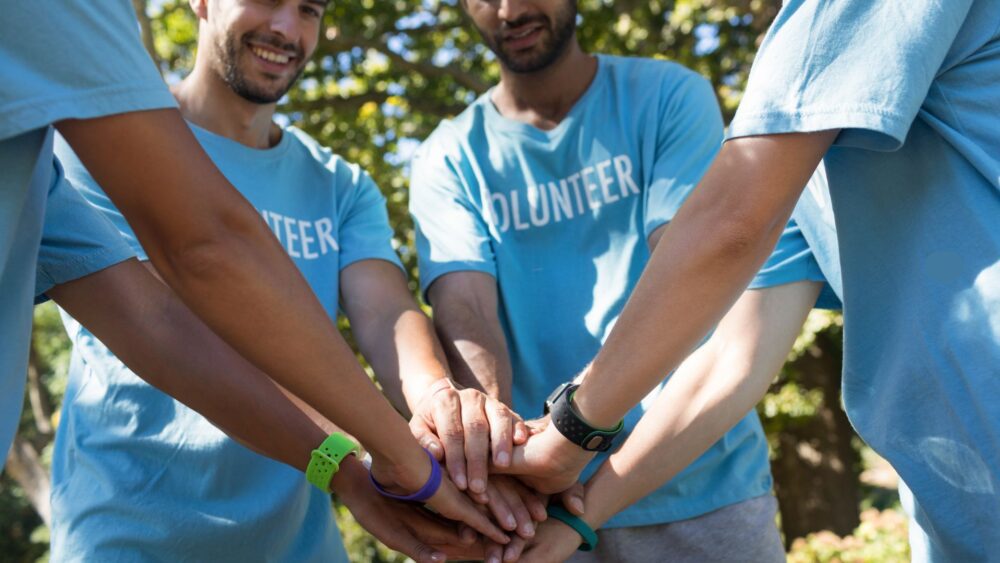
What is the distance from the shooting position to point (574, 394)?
2717mm

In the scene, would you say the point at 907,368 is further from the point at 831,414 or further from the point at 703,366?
the point at 831,414

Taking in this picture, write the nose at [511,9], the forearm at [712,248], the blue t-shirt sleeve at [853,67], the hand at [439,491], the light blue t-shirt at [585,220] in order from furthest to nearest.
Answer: the nose at [511,9] → the light blue t-shirt at [585,220] → the hand at [439,491] → the forearm at [712,248] → the blue t-shirt sleeve at [853,67]

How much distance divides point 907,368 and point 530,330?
132 centimetres

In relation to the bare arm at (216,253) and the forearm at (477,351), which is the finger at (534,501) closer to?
the forearm at (477,351)

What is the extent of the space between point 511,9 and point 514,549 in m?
1.58

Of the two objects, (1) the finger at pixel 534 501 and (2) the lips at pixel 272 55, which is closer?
(1) the finger at pixel 534 501

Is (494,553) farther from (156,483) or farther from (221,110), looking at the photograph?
(221,110)

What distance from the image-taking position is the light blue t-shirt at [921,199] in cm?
193

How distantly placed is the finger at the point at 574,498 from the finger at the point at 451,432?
0.87ft

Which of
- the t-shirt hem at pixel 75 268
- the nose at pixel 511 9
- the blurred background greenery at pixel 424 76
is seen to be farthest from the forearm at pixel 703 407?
the blurred background greenery at pixel 424 76

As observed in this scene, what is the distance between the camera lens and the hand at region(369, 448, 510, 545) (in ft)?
8.75

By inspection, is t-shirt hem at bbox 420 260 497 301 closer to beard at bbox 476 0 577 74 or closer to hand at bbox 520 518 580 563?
beard at bbox 476 0 577 74

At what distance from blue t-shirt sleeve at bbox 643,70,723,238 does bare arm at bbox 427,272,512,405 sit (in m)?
0.48

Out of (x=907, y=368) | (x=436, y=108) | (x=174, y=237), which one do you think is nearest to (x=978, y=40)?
(x=907, y=368)
